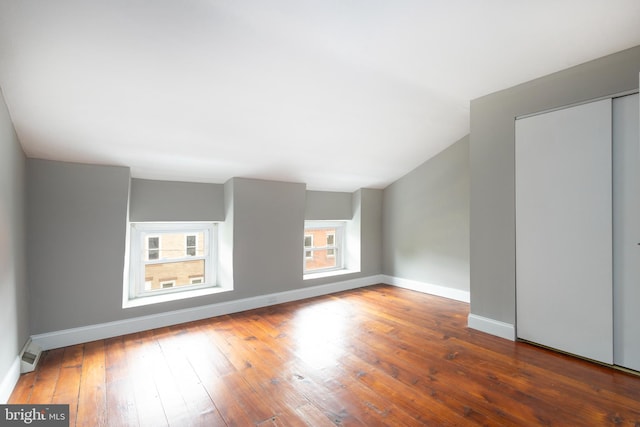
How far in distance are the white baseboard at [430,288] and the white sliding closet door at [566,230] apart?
4.05ft

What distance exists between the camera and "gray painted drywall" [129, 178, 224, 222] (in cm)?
303

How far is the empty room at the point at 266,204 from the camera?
64.9 inches

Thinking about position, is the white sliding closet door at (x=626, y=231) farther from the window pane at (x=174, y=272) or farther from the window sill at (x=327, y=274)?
the window pane at (x=174, y=272)

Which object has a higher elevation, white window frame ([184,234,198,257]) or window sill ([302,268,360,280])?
Answer: white window frame ([184,234,198,257])

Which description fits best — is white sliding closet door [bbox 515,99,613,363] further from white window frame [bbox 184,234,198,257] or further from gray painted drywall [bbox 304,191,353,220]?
white window frame [bbox 184,234,198,257]

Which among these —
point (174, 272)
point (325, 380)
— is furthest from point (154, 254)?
point (325, 380)

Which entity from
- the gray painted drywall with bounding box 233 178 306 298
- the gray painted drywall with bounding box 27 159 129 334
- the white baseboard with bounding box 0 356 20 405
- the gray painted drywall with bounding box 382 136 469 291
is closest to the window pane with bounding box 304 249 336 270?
the gray painted drywall with bounding box 233 178 306 298

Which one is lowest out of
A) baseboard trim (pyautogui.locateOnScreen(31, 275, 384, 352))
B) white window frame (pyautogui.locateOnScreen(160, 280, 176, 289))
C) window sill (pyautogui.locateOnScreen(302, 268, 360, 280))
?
baseboard trim (pyautogui.locateOnScreen(31, 275, 384, 352))

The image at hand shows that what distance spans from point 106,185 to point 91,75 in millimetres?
1226

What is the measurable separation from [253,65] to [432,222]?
3.22 m

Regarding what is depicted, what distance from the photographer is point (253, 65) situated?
1963 mm

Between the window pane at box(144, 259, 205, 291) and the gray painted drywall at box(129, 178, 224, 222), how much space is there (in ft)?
1.92

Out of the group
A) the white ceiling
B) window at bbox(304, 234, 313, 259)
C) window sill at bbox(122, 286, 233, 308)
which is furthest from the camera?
window at bbox(304, 234, 313, 259)

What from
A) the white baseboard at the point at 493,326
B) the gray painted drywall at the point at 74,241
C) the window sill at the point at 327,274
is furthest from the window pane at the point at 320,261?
the gray painted drywall at the point at 74,241
